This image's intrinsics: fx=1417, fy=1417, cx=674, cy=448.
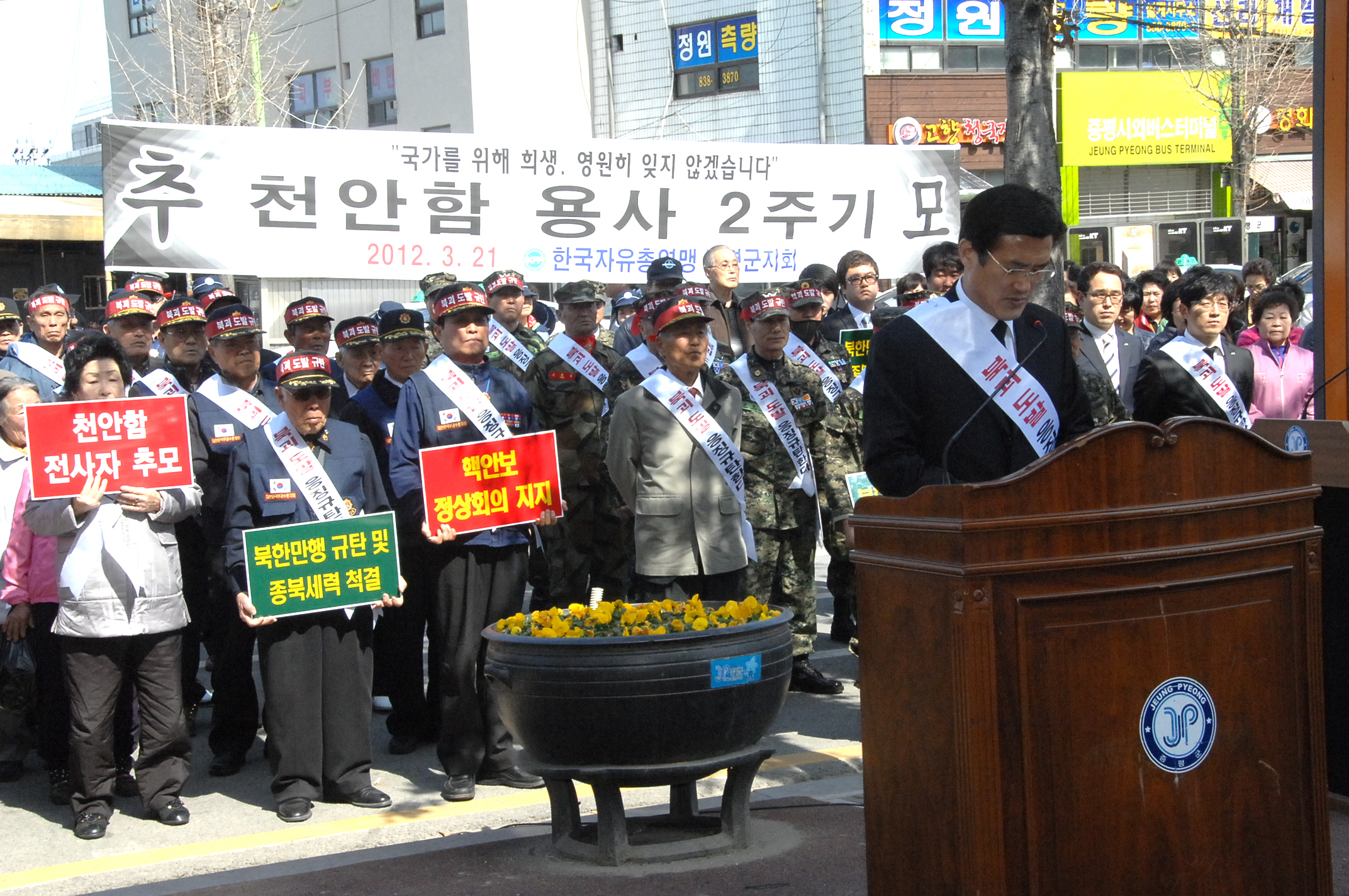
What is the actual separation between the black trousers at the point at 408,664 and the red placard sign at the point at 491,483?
822mm

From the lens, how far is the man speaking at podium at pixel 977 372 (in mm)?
3621

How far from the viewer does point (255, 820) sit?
577 centimetres

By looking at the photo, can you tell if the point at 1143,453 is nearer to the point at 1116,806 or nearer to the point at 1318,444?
the point at 1116,806

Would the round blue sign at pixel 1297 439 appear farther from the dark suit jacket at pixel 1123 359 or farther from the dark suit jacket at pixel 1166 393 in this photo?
the dark suit jacket at pixel 1123 359

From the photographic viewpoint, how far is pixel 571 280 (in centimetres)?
952

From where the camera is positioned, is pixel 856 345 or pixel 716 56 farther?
pixel 716 56

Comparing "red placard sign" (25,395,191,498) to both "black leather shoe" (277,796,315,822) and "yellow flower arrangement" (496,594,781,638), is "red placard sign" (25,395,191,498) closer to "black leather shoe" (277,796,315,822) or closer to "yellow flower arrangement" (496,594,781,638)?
"black leather shoe" (277,796,315,822)

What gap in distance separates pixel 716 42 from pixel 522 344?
19.3 metres

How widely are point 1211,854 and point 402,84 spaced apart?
27809mm

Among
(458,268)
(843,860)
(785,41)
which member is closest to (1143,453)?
(843,860)

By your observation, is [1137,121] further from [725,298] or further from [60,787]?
[60,787]

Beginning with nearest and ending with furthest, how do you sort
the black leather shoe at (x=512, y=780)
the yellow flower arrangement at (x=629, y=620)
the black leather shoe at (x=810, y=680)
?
the yellow flower arrangement at (x=629, y=620)
the black leather shoe at (x=512, y=780)
the black leather shoe at (x=810, y=680)

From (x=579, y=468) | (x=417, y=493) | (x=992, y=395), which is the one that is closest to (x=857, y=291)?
(x=579, y=468)

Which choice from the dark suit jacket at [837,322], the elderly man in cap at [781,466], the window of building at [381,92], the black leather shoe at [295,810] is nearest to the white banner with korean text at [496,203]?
the dark suit jacket at [837,322]
